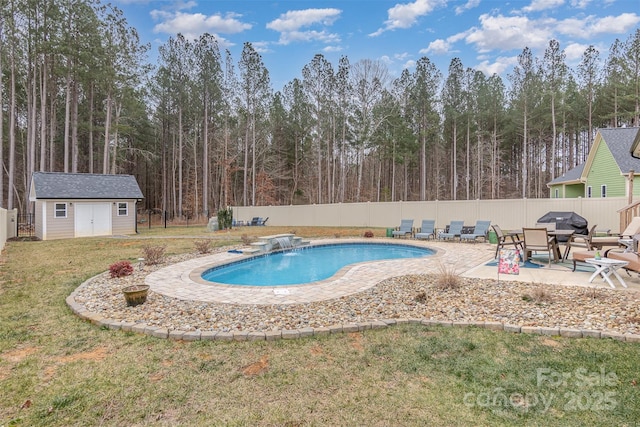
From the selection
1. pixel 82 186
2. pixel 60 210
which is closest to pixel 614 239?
pixel 60 210

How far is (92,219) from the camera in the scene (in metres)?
16.6

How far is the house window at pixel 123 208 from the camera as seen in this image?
696 inches

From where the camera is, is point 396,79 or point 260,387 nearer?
point 260,387

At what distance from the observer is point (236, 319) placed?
4.19 m

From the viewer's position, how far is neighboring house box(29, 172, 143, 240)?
15.2 meters

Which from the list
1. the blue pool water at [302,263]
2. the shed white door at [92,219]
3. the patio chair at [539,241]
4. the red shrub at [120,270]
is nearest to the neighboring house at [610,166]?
the patio chair at [539,241]

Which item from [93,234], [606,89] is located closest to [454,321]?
[93,234]

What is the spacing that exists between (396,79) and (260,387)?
2726 centimetres

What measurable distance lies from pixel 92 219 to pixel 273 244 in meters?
11.2

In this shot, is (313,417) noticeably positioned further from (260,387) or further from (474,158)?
(474,158)

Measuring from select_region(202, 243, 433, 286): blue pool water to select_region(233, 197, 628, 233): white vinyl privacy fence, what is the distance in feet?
A: 17.6

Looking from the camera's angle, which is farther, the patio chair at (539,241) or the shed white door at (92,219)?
the shed white door at (92,219)

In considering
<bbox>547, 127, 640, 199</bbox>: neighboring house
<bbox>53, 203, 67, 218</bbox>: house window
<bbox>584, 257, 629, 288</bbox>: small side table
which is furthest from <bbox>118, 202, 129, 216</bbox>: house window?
<bbox>547, 127, 640, 199</bbox>: neighboring house

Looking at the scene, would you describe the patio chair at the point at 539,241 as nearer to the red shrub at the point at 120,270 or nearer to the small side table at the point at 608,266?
the small side table at the point at 608,266
